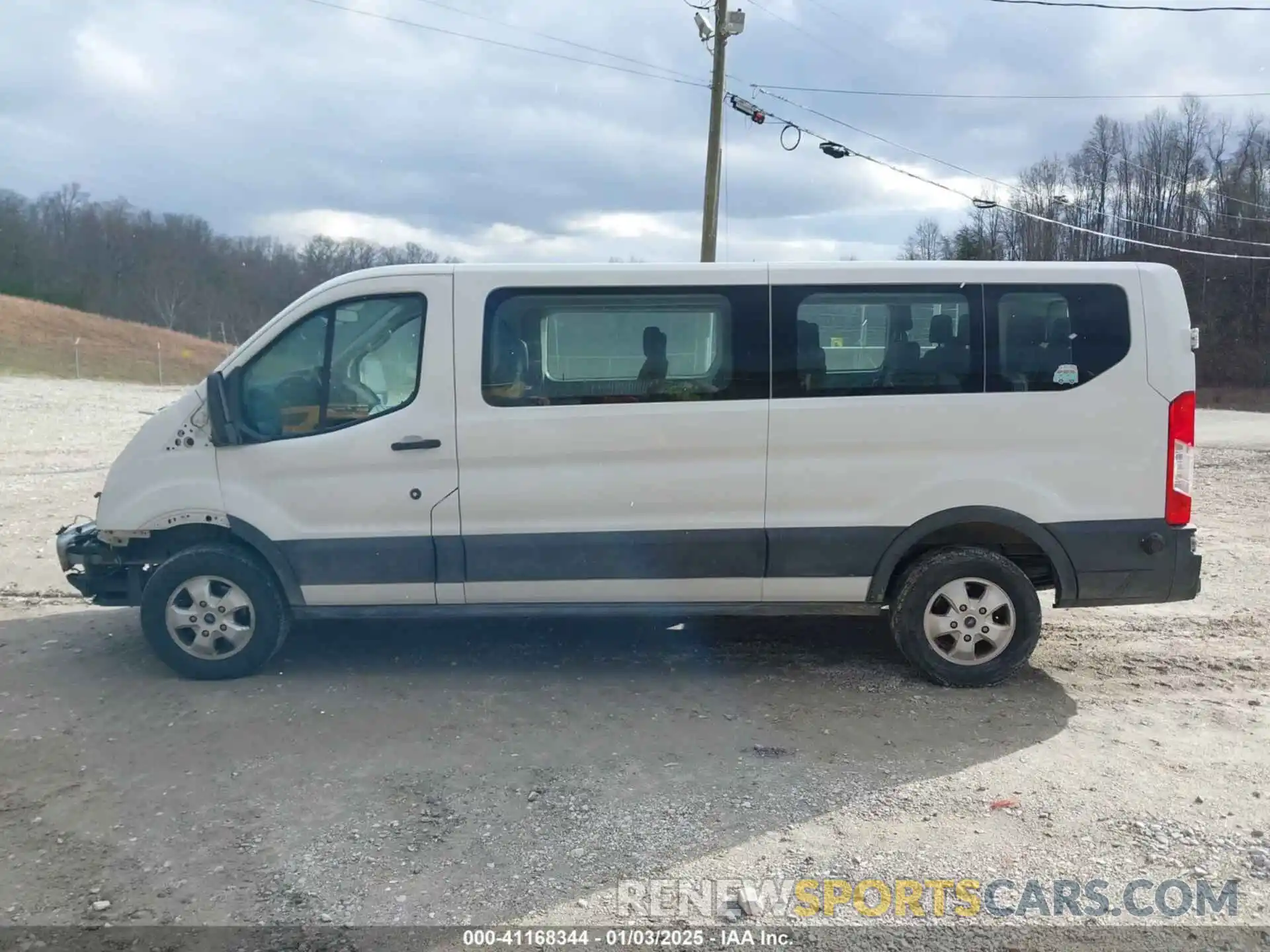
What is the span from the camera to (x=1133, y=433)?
5.24 m

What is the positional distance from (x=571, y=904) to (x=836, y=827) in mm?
1144

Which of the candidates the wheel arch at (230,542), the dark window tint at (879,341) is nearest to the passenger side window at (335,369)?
the wheel arch at (230,542)

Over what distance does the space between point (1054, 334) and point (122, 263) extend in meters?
94.9

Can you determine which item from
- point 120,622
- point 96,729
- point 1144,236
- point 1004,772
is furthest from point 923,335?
point 1144,236

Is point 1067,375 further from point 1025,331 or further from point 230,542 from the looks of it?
point 230,542

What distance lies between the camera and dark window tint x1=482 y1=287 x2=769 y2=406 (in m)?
5.30

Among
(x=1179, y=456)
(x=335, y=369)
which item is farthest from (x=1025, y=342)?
(x=335, y=369)

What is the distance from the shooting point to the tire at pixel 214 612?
5445mm

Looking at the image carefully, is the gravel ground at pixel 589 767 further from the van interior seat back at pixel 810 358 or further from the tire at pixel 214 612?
the van interior seat back at pixel 810 358

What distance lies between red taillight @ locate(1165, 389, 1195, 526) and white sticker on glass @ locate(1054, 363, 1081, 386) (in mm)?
508

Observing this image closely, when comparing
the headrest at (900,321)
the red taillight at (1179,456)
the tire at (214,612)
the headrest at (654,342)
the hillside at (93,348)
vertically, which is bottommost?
the tire at (214,612)

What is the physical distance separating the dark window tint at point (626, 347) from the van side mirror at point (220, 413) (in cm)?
142

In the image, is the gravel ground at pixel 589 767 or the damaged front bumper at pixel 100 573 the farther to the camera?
the damaged front bumper at pixel 100 573

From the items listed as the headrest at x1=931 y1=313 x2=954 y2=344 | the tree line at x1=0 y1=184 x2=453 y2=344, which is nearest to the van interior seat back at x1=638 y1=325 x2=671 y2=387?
the headrest at x1=931 y1=313 x2=954 y2=344
